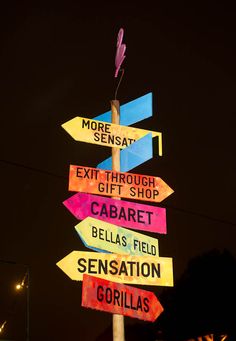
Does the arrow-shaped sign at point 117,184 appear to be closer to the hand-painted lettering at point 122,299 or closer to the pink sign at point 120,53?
the hand-painted lettering at point 122,299

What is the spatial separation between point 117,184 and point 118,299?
1.44 meters

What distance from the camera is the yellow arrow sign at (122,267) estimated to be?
232 inches

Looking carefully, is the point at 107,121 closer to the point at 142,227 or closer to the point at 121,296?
the point at 142,227

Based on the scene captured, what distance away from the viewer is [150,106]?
6.95 meters

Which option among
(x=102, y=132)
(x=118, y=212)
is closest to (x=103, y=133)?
(x=102, y=132)

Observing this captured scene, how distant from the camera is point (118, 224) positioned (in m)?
6.38

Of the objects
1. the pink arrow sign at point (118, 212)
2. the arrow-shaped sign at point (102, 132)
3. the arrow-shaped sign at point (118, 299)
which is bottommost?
the arrow-shaped sign at point (118, 299)

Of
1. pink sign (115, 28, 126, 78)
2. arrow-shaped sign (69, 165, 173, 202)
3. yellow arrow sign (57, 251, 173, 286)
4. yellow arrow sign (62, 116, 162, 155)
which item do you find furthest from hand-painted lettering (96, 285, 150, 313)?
pink sign (115, 28, 126, 78)

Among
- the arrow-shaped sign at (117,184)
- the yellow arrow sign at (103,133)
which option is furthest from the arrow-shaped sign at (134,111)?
the arrow-shaped sign at (117,184)

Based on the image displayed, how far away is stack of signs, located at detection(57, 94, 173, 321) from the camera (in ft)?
19.3

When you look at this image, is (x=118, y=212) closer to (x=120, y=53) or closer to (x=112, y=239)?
(x=112, y=239)

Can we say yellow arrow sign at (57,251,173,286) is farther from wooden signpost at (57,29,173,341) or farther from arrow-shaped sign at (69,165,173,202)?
arrow-shaped sign at (69,165,173,202)

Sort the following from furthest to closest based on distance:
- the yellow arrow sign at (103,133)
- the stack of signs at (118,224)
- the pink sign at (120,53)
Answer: the pink sign at (120,53), the yellow arrow sign at (103,133), the stack of signs at (118,224)
